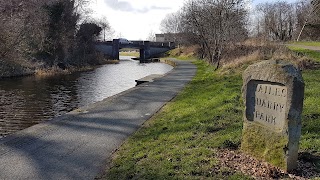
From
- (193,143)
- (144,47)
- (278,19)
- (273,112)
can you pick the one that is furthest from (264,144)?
(144,47)

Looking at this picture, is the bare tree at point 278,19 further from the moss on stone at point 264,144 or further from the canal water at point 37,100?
the moss on stone at point 264,144

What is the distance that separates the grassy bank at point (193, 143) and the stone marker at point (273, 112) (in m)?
0.45

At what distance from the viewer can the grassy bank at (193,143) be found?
5.77 meters

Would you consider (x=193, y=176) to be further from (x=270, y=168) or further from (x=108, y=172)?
(x=108, y=172)

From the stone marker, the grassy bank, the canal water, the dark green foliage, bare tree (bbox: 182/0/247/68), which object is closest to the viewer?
the stone marker

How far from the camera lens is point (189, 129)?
28.6ft

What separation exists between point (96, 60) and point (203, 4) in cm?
2816

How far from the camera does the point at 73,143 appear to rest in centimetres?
856

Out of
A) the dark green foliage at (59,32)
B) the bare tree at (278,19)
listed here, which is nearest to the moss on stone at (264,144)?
the dark green foliage at (59,32)

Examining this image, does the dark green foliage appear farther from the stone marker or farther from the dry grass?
the stone marker

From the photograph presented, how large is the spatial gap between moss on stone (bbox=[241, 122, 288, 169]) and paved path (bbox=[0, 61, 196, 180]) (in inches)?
115

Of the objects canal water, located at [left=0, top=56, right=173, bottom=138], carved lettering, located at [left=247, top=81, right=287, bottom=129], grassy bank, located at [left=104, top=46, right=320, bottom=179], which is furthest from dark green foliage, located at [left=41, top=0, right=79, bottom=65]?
carved lettering, located at [left=247, top=81, right=287, bottom=129]

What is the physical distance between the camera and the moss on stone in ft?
17.9

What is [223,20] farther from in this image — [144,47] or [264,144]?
[144,47]
